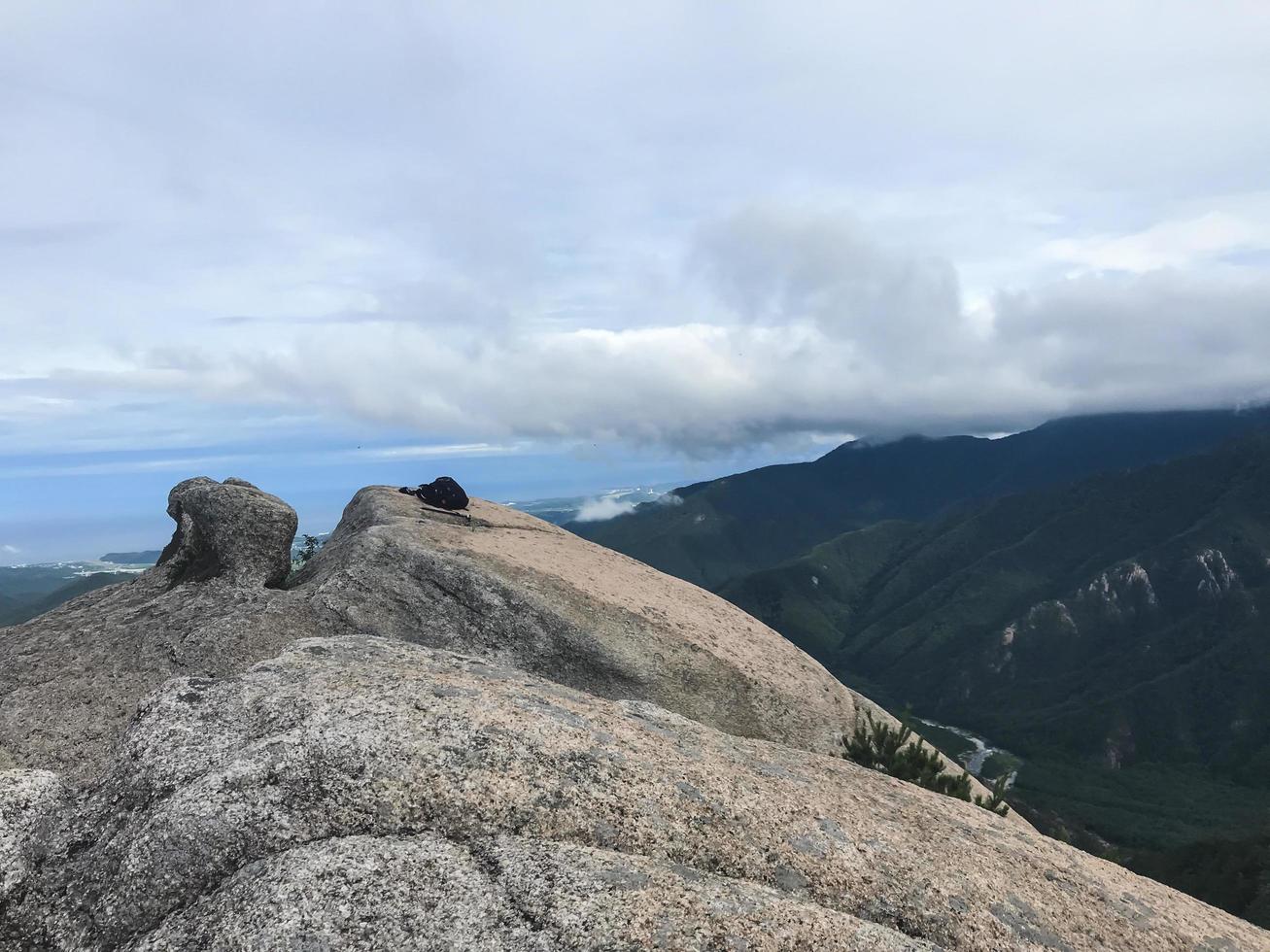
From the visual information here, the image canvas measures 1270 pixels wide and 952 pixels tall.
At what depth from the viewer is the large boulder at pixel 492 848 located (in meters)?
9.34

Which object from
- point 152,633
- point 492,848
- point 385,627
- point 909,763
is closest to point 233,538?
point 152,633

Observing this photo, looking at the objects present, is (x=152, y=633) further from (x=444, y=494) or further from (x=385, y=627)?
(x=444, y=494)

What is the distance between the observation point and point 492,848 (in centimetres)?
1027

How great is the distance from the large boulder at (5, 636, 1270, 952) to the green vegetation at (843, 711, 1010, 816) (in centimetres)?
777

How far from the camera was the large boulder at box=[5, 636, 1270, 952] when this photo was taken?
368 inches

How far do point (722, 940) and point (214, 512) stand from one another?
22823 millimetres

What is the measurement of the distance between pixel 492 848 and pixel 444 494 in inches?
865

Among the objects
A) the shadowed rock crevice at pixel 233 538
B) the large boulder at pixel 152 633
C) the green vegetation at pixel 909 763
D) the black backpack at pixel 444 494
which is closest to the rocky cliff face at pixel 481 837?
the large boulder at pixel 152 633

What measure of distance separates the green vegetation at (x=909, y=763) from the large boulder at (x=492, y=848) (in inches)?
306

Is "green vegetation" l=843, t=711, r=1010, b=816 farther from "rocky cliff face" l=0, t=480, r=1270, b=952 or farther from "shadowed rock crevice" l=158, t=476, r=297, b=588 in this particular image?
"shadowed rock crevice" l=158, t=476, r=297, b=588

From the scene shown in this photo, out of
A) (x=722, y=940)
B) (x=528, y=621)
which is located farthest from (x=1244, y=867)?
(x=722, y=940)

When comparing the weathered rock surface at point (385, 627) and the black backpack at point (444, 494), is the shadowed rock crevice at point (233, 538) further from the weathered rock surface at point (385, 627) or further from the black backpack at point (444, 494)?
the black backpack at point (444, 494)

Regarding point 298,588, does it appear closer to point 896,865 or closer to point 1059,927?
point 896,865

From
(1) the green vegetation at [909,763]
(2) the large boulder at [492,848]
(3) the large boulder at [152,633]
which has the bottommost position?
(1) the green vegetation at [909,763]
